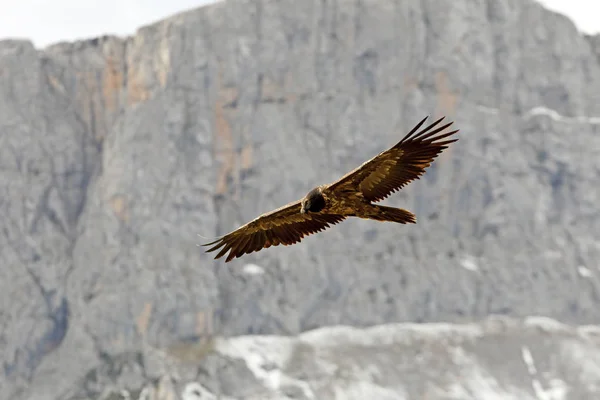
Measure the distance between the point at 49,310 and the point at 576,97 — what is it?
91.8m

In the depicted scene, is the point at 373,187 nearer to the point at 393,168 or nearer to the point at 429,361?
the point at 393,168

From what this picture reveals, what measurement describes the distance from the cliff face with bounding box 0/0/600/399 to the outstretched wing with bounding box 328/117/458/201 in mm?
133029

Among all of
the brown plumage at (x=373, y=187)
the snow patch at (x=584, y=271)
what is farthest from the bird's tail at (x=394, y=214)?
the snow patch at (x=584, y=271)

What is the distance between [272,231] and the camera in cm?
2611

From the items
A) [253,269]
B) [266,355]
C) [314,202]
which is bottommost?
[266,355]

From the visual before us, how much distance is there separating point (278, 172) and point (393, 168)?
141581 mm

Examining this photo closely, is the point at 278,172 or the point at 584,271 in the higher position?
the point at 278,172

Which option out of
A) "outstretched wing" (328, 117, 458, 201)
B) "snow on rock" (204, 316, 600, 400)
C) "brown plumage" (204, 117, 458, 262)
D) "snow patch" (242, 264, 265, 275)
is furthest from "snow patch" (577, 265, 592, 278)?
"outstretched wing" (328, 117, 458, 201)

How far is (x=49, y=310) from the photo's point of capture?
16000cm

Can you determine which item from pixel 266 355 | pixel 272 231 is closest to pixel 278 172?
pixel 266 355

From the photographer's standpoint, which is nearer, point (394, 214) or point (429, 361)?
point (394, 214)

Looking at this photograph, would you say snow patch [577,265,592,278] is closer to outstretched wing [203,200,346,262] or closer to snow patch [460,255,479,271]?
snow patch [460,255,479,271]

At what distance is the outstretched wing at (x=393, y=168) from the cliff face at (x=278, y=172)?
133 m

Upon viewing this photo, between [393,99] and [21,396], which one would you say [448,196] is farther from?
[21,396]
